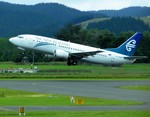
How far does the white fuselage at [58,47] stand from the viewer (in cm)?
9743

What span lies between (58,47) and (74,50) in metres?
3.78

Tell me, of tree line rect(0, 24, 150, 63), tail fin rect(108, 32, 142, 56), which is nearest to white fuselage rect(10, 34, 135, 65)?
tail fin rect(108, 32, 142, 56)

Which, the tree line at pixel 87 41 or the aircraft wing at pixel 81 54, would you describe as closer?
the aircraft wing at pixel 81 54

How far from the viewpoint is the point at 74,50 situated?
334 feet

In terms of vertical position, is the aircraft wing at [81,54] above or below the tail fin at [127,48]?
below

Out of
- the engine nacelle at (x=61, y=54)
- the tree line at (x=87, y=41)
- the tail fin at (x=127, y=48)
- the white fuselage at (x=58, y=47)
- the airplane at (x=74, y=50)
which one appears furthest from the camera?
the tree line at (x=87, y=41)

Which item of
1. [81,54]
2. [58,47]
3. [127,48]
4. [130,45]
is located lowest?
[81,54]

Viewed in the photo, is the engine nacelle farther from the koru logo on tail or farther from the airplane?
the koru logo on tail

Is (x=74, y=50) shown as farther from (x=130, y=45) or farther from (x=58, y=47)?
(x=130, y=45)
